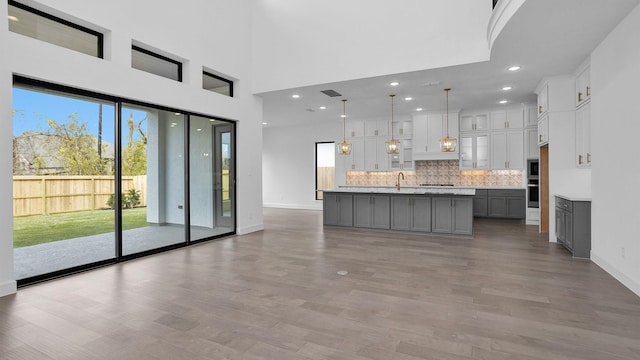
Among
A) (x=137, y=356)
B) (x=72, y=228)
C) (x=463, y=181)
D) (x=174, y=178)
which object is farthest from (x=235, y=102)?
(x=463, y=181)

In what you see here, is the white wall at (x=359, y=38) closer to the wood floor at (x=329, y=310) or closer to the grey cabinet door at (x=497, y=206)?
the wood floor at (x=329, y=310)

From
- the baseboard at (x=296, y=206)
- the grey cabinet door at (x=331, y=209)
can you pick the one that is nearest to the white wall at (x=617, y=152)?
the grey cabinet door at (x=331, y=209)

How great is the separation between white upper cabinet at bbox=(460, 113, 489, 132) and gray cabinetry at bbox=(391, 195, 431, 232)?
146 inches

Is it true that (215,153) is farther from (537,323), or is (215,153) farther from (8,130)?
A: (537,323)

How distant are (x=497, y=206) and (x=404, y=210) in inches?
134

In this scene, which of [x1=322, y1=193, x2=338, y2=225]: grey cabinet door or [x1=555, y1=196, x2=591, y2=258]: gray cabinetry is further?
[x1=322, y1=193, x2=338, y2=225]: grey cabinet door

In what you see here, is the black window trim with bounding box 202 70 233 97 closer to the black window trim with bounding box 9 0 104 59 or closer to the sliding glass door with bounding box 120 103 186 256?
the sliding glass door with bounding box 120 103 186 256

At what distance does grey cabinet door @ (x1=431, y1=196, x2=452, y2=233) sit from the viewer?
6676 millimetres

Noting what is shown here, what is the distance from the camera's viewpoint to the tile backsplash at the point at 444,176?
9.36m

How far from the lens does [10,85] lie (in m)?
3.57

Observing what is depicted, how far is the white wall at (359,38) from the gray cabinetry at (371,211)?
267 cm

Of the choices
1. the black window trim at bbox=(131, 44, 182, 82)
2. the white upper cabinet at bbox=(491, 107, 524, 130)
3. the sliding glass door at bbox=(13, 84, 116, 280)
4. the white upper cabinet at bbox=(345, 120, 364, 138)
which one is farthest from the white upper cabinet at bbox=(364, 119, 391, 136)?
the sliding glass door at bbox=(13, 84, 116, 280)

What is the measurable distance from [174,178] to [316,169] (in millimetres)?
6725

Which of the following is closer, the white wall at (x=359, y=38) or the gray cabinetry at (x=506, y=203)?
the white wall at (x=359, y=38)
